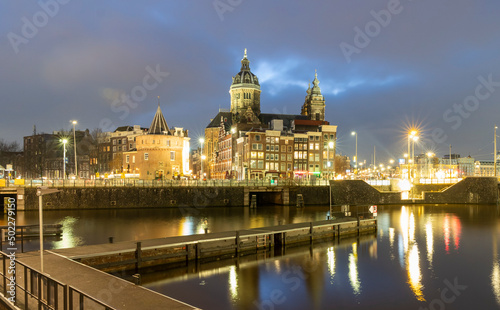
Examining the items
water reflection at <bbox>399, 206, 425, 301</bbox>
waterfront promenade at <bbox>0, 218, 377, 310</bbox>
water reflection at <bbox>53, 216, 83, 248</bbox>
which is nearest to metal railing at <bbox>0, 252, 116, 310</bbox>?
waterfront promenade at <bbox>0, 218, 377, 310</bbox>

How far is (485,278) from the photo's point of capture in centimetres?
3017

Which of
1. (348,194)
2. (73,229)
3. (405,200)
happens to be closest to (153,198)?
(73,229)

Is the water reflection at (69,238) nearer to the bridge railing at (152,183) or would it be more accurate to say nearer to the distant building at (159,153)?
the bridge railing at (152,183)

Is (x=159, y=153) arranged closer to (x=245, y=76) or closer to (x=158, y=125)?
(x=158, y=125)

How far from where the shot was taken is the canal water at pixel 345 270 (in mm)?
24625

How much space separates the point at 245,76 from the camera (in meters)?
153

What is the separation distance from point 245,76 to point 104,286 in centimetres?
13800

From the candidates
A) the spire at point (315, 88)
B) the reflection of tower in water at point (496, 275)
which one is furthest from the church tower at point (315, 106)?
the reflection of tower in water at point (496, 275)

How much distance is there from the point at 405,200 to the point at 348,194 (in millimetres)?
13362

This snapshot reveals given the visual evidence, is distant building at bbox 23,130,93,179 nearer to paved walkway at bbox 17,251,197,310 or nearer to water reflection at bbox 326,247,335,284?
water reflection at bbox 326,247,335,284

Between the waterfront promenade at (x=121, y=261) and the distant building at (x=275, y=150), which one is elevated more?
the distant building at (x=275, y=150)

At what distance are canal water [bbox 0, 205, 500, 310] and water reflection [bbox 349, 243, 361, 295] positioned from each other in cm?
7

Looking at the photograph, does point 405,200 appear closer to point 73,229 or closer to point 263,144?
point 263,144

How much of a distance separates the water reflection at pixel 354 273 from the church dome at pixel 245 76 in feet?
389
